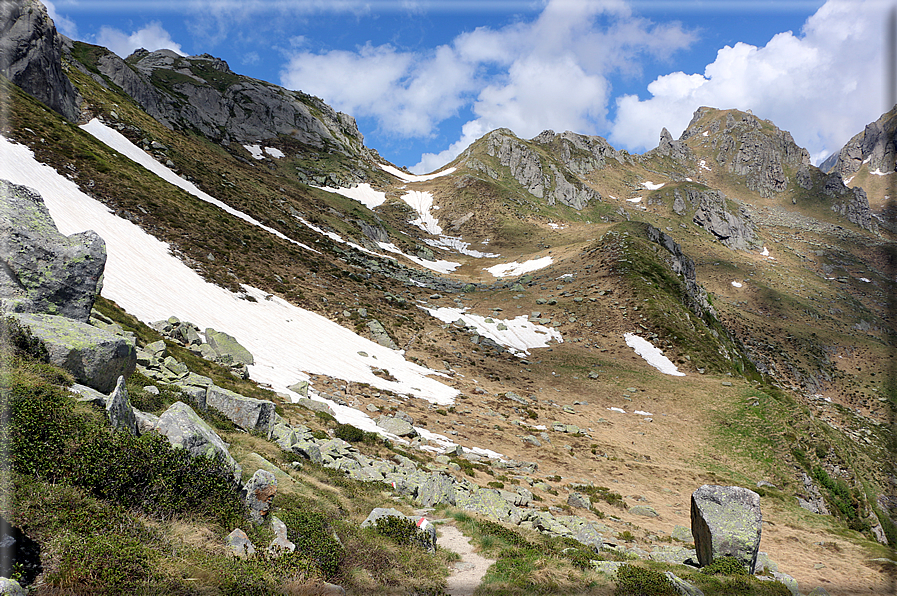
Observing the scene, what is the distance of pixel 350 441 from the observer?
55.6ft

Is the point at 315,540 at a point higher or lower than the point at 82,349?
lower

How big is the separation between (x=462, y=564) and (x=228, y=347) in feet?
63.3

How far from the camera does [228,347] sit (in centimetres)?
2250

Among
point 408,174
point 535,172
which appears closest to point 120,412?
point 535,172

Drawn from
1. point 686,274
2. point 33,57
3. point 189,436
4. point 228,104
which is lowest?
point 189,436

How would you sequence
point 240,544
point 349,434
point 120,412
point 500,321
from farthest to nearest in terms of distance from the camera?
point 500,321
point 349,434
point 120,412
point 240,544

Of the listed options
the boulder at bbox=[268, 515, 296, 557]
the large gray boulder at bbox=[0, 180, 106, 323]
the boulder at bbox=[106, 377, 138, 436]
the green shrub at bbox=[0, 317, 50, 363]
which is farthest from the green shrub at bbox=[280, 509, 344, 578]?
the large gray boulder at bbox=[0, 180, 106, 323]

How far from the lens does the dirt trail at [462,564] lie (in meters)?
7.82

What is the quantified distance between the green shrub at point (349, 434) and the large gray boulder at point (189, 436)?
31.9 feet

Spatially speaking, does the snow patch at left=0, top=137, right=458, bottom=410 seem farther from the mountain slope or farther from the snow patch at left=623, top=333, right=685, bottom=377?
the snow patch at left=623, top=333, right=685, bottom=377

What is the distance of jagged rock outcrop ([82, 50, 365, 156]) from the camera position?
3663 inches

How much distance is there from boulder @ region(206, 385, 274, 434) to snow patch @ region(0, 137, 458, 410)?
8.34m

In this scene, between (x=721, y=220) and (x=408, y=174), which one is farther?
(x=408, y=174)

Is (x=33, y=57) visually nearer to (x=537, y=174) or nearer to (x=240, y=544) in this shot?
(x=240, y=544)
